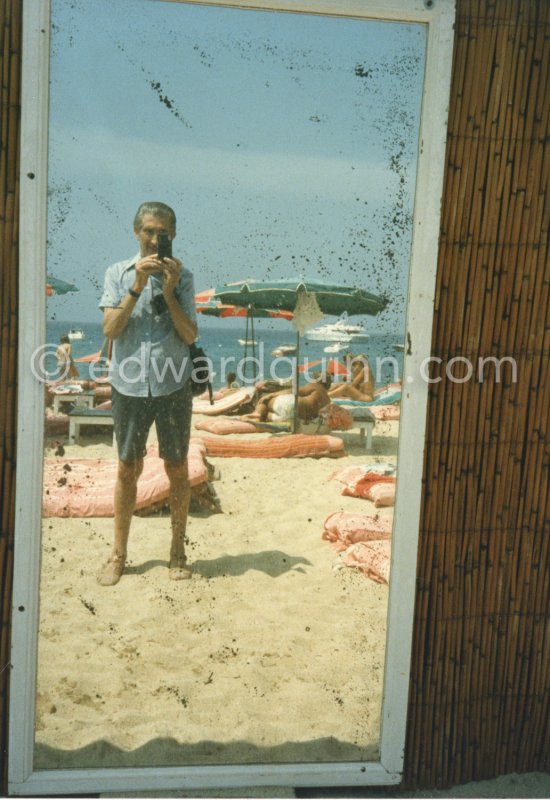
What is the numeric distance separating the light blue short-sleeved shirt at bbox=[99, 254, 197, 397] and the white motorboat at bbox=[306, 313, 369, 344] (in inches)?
15.3

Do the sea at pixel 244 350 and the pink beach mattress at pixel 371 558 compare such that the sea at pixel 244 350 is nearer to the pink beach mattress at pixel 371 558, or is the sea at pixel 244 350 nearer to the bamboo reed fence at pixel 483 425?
the bamboo reed fence at pixel 483 425

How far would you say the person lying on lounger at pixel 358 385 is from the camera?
268cm

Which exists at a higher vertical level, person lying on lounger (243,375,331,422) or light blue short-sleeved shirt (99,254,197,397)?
light blue short-sleeved shirt (99,254,197,397)

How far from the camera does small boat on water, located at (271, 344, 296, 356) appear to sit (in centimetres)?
263

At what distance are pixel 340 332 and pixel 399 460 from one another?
478 mm

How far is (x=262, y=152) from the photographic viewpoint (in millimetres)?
2562

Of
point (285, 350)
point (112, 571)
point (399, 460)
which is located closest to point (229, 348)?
point (285, 350)

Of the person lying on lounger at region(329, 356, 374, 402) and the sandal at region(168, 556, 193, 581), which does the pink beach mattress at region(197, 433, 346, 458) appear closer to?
the person lying on lounger at region(329, 356, 374, 402)

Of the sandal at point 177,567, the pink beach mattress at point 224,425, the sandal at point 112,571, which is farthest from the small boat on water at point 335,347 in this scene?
the sandal at point 112,571

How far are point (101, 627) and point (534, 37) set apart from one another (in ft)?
7.73

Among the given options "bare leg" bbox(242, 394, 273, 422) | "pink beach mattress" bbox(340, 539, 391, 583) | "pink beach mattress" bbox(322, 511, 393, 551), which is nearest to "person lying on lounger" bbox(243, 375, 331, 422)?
"bare leg" bbox(242, 394, 273, 422)

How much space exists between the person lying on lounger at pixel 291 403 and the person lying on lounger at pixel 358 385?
37 mm

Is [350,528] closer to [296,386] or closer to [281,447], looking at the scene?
[281,447]

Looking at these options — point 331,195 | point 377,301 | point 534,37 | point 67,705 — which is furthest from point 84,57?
point 67,705
